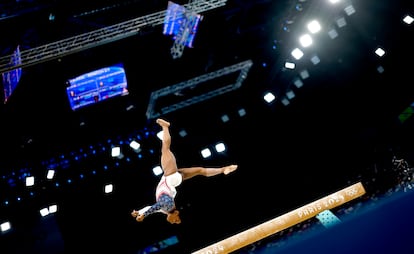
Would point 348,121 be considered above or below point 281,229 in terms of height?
above

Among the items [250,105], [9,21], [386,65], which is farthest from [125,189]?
[386,65]

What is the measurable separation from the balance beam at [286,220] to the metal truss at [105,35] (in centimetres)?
264

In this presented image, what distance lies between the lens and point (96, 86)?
16.7 feet

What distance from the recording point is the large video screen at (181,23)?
469 centimetres

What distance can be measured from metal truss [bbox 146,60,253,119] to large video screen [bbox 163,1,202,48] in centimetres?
58

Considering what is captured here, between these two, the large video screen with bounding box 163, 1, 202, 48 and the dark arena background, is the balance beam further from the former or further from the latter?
the large video screen with bounding box 163, 1, 202, 48

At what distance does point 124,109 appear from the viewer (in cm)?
543

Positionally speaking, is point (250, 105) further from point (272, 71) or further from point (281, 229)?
point (281, 229)

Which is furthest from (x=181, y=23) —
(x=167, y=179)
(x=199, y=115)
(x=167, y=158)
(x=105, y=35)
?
(x=167, y=179)

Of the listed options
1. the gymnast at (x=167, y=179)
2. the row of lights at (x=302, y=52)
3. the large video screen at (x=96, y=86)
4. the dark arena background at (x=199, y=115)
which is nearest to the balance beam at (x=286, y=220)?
the dark arena background at (x=199, y=115)

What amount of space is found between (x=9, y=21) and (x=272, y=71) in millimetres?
3503

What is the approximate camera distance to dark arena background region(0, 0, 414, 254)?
4.86 m

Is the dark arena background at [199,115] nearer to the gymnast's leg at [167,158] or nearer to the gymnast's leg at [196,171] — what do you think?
the gymnast's leg at [196,171]

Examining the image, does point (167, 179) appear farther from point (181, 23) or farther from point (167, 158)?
point (181, 23)
